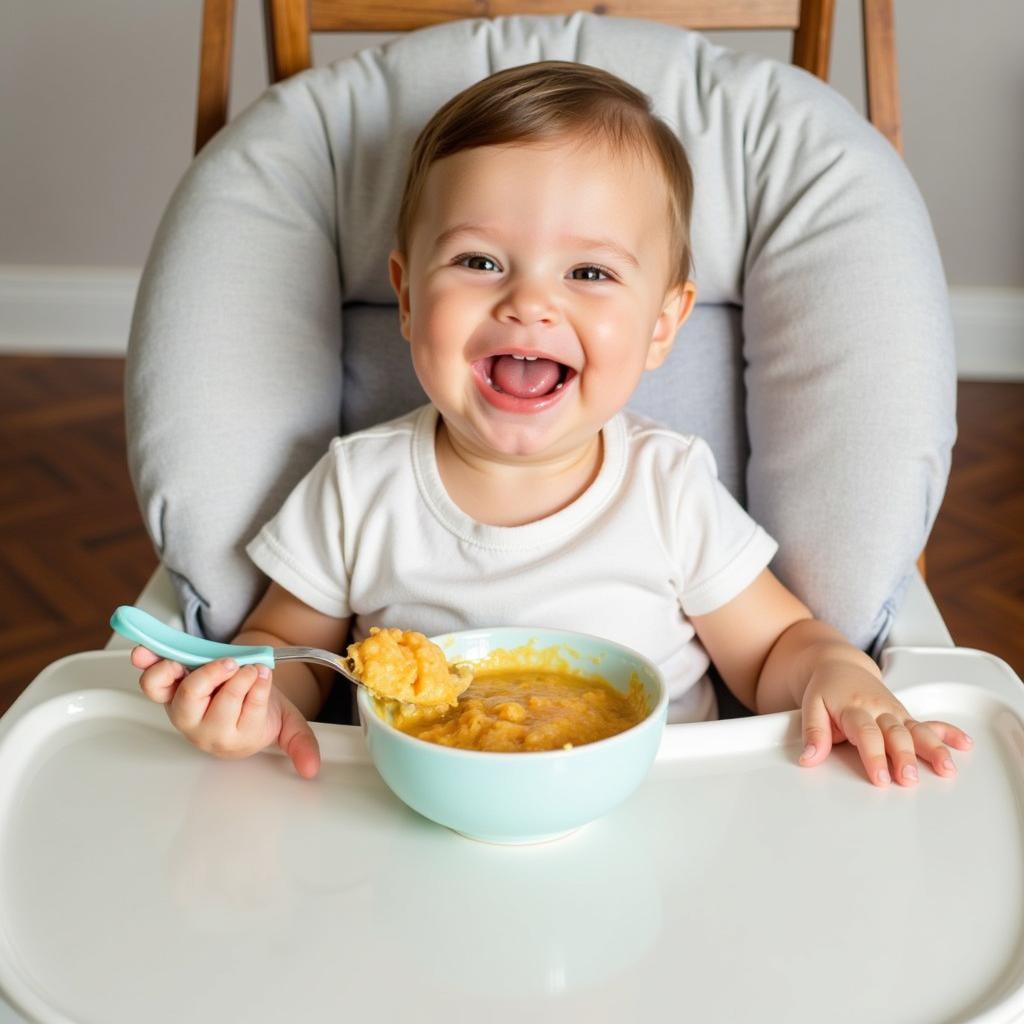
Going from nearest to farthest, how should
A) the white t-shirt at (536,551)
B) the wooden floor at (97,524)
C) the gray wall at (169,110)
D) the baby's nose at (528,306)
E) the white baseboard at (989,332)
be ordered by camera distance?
the baby's nose at (528,306) < the white t-shirt at (536,551) < the wooden floor at (97,524) < the gray wall at (169,110) < the white baseboard at (989,332)

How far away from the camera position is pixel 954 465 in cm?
293

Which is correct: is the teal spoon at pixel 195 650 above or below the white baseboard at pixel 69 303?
above

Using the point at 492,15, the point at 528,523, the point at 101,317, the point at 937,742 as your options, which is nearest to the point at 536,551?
the point at 528,523

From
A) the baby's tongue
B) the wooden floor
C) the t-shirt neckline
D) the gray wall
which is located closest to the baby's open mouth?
the baby's tongue

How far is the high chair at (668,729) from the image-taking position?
0.73 metres

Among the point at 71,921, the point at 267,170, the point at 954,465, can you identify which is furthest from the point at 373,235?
the point at 954,465

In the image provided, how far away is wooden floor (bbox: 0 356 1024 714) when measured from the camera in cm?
238

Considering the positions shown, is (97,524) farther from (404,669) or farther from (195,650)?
(404,669)

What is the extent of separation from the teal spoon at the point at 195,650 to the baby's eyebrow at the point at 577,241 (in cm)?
35

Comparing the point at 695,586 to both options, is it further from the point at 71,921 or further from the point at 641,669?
the point at 71,921

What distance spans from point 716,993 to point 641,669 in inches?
9.0

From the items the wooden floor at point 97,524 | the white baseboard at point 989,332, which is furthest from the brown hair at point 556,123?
the white baseboard at point 989,332

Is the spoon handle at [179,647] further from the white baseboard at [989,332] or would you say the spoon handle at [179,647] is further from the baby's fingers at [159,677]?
the white baseboard at [989,332]

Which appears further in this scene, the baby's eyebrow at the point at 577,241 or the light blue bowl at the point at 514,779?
the baby's eyebrow at the point at 577,241
